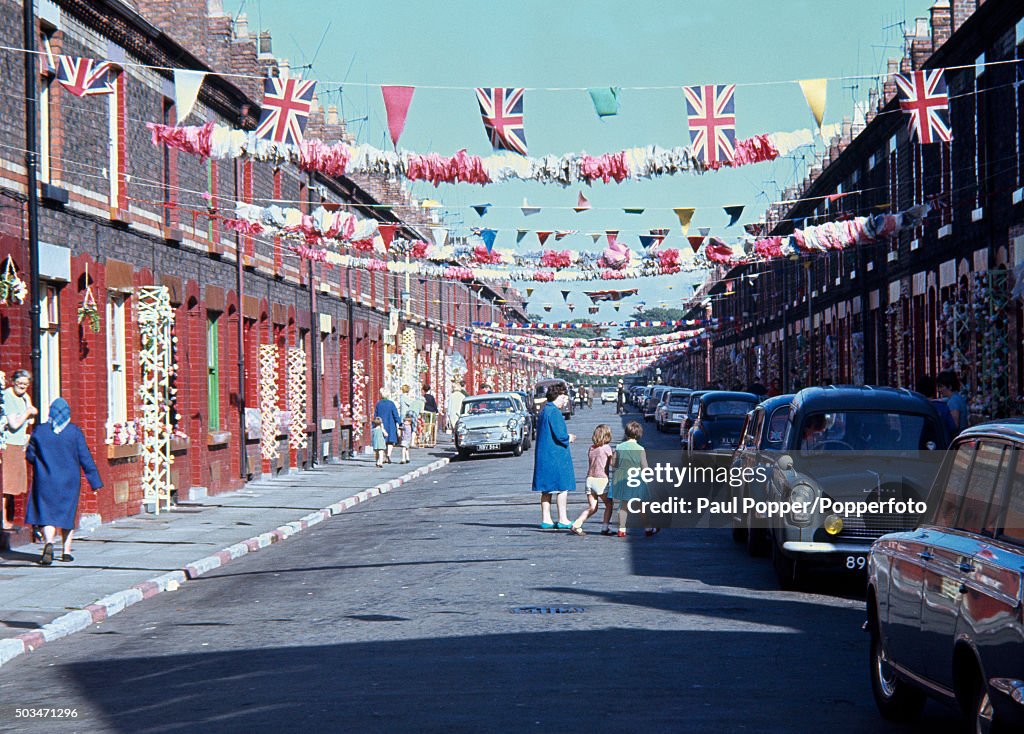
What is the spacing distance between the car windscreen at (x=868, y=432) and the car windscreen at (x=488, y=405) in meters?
29.9

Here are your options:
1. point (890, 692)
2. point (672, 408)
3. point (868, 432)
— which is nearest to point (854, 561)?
point (868, 432)

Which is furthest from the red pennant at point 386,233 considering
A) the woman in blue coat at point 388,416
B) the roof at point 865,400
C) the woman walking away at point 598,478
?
the roof at point 865,400

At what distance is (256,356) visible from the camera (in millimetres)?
33125

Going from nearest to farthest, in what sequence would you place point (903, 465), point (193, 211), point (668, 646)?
1. point (668, 646)
2. point (903, 465)
3. point (193, 211)

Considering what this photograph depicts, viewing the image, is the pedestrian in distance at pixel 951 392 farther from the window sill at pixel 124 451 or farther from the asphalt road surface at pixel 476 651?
the window sill at pixel 124 451

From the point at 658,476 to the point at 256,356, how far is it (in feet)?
44.1

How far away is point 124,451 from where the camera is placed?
2323 centimetres

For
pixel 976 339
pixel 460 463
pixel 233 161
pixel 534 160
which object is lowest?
pixel 460 463

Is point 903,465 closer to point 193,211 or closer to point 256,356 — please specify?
point 193,211

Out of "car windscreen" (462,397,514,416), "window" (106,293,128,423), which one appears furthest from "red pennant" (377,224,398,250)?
"car windscreen" (462,397,514,416)

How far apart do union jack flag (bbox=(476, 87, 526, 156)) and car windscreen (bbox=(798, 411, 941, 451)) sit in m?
5.01

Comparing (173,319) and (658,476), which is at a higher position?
(173,319)

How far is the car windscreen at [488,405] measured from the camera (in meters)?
44.4

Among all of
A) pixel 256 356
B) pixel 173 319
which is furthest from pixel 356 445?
pixel 173 319
